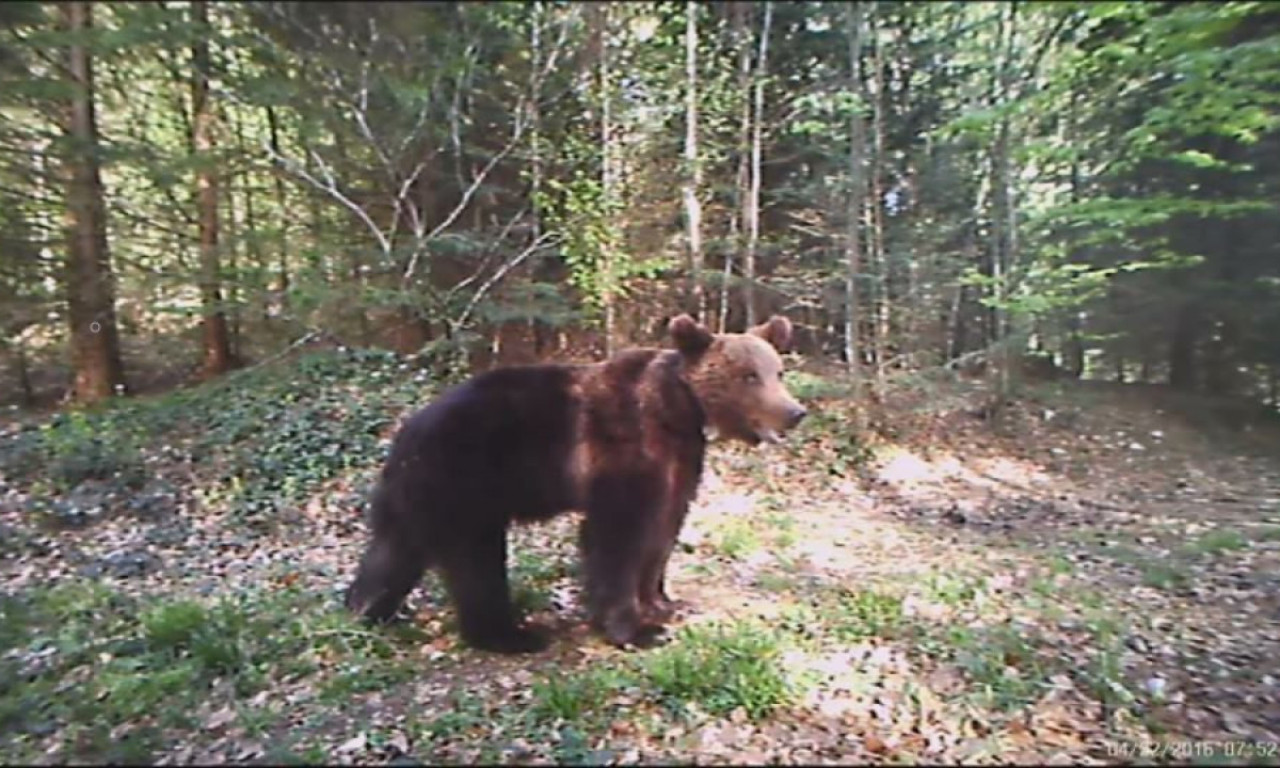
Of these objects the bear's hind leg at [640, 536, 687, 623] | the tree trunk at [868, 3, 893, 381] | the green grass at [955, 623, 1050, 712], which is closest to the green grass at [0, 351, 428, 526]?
the bear's hind leg at [640, 536, 687, 623]

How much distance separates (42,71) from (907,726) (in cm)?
560

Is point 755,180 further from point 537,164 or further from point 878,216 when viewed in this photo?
point 537,164

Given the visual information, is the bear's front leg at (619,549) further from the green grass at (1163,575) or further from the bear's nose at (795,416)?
the green grass at (1163,575)

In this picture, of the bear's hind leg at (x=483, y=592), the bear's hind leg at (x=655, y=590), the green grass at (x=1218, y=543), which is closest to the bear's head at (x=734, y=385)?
the bear's hind leg at (x=655, y=590)

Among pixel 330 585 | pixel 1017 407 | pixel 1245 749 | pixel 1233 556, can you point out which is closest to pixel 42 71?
pixel 330 585

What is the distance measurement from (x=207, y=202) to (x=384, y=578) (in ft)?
10.3

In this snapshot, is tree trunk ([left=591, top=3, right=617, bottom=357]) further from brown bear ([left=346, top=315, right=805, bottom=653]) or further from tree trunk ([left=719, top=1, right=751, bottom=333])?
brown bear ([left=346, top=315, right=805, bottom=653])

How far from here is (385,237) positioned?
20.0 ft

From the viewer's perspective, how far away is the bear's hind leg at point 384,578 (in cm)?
425

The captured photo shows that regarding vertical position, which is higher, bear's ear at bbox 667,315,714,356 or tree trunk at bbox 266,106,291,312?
tree trunk at bbox 266,106,291,312

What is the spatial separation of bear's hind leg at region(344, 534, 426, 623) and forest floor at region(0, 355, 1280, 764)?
6.3 inches

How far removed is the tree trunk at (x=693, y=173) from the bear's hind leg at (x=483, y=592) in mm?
3667

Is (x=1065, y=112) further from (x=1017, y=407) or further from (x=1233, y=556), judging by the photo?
(x=1017, y=407)
